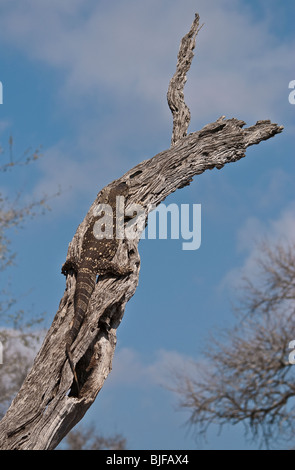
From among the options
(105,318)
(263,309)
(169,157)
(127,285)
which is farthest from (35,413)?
(263,309)

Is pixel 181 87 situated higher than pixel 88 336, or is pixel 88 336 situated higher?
pixel 181 87

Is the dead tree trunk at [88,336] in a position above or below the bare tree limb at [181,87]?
below

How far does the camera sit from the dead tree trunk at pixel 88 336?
437 centimetres

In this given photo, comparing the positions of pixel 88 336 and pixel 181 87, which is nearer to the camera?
pixel 88 336

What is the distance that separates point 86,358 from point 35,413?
2.19ft

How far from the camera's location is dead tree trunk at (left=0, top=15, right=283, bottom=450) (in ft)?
14.3

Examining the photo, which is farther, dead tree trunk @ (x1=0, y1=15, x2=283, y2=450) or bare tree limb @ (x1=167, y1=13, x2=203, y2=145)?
bare tree limb @ (x1=167, y1=13, x2=203, y2=145)

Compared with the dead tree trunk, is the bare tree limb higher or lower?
higher

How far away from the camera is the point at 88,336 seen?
→ 4.69 m

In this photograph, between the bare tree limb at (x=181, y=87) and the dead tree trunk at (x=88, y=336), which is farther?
the bare tree limb at (x=181, y=87)

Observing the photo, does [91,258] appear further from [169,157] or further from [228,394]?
[228,394]
